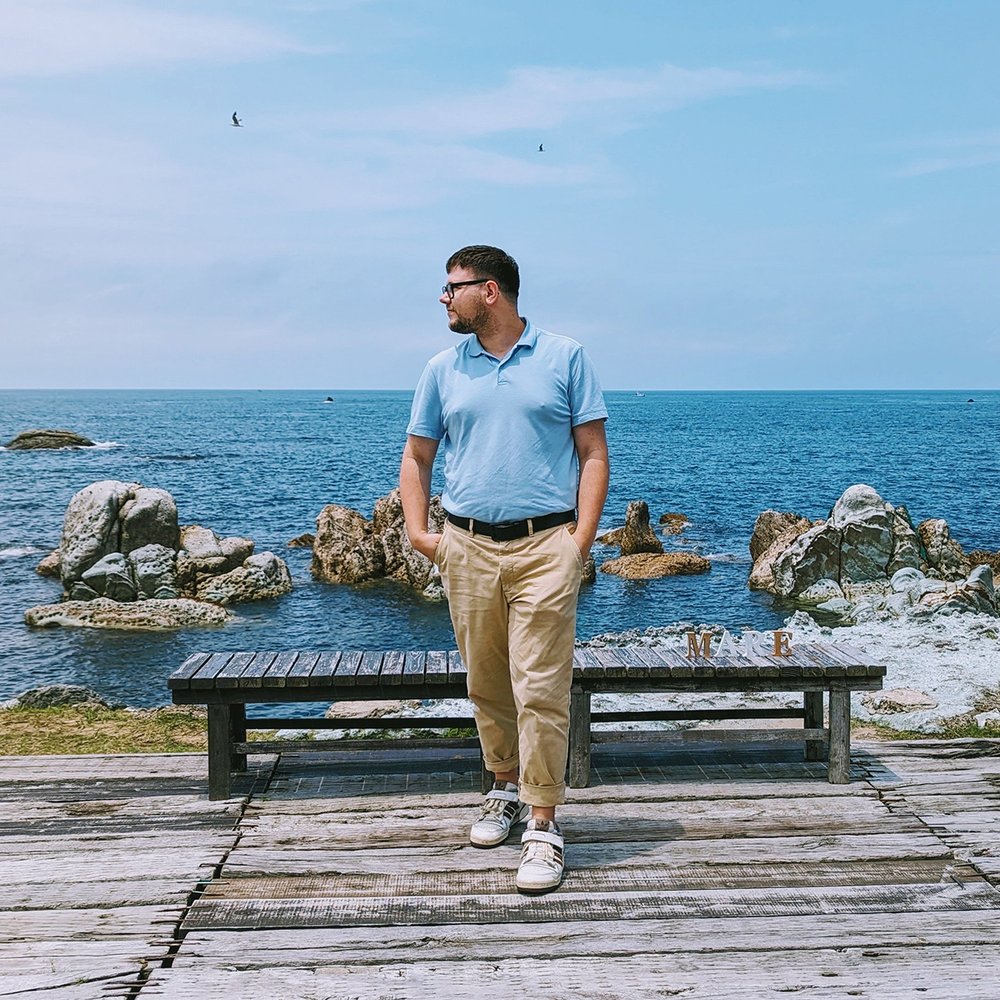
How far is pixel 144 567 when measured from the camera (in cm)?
2320

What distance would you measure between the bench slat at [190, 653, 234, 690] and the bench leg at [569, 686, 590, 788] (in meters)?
1.86

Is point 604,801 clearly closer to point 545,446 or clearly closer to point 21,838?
point 545,446

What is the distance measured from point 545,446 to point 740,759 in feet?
9.12

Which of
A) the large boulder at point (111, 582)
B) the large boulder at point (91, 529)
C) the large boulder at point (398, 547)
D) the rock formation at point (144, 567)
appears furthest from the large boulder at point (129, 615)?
the large boulder at point (398, 547)

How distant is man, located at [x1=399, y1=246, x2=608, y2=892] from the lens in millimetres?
4645

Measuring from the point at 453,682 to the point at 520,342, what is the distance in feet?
6.19

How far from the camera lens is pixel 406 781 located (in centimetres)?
605

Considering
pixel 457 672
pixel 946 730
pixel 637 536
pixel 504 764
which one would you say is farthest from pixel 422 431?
pixel 637 536

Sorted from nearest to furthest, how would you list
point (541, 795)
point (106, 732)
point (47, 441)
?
point (541, 795), point (106, 732), point (47, 441)

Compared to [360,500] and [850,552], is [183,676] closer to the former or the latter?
[850,552]

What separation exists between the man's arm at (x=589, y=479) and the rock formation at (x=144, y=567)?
16700mm

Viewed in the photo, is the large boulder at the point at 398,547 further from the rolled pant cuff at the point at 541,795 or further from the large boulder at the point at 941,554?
the rolled pant cuff at the point at 541,795

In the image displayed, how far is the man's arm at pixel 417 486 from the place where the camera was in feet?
15.6

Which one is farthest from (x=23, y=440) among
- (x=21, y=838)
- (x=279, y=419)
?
(x=21, y=838)
